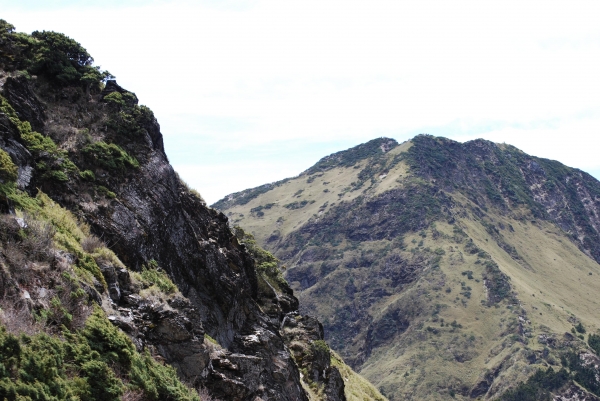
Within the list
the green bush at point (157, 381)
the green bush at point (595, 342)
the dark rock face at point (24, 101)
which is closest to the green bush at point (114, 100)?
the dark rock face at point (24, 101)

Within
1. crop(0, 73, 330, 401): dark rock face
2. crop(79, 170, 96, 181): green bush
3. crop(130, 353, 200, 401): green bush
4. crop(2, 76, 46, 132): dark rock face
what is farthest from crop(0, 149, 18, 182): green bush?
crop(130, 353, 200, 401): green bush

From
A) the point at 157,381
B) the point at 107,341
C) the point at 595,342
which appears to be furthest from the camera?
the point at 595,342

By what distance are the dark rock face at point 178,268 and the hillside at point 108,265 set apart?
0.07m

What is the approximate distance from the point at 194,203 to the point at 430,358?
541 feet

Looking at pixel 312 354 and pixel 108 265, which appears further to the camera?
pixel 312 354

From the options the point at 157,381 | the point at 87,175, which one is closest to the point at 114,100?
the point at 87,175

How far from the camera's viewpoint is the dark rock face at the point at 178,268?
74.2 ft

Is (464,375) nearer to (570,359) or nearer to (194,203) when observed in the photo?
(570,359)

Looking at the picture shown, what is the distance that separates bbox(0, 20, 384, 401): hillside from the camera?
55.3 ft

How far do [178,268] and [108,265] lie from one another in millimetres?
7257

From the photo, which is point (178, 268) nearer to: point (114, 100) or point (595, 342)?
point (114, 100)

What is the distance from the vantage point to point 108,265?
22.0m

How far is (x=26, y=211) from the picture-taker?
20766mm

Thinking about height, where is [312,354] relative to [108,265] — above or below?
below
